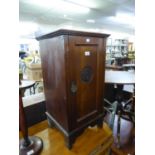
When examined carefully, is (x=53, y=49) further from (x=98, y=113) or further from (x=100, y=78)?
(x=98, y=113)

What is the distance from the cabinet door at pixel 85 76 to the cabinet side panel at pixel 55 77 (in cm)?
5

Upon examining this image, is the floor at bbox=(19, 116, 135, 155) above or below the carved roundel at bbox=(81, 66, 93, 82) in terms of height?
below

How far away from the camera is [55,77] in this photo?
3.31 ft

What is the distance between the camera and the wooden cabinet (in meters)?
0.89

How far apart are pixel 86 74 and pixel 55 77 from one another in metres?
0.20

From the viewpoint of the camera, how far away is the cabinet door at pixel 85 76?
3.00 feet

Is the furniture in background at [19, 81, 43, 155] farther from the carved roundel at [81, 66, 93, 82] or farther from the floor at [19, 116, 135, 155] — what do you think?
the carved roundel at [81, 66, 93, 82]

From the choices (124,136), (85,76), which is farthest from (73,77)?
(124,136)

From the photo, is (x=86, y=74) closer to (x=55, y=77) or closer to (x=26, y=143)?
(x=55, y=77)

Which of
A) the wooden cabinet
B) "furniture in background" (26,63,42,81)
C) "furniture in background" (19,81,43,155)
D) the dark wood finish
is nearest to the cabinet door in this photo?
the wooden cabinet

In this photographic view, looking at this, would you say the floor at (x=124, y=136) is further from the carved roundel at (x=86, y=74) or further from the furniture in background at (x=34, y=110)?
the carved roundel at (x=86, y=74)

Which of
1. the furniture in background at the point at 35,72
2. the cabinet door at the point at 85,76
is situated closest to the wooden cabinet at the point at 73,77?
the cabinet door at the point at 85,76
